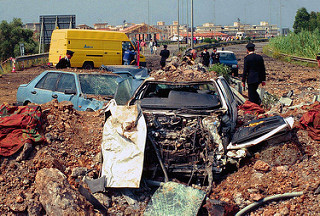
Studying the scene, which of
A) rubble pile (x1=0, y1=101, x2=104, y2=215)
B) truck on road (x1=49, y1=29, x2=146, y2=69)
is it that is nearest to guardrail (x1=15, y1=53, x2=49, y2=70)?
truck on road (x1=49, y1=29, x2=146, y2=69)

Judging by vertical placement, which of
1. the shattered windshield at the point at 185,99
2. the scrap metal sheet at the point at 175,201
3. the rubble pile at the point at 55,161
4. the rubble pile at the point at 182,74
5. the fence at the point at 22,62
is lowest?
the scrap metal sheet at the point at 175,201

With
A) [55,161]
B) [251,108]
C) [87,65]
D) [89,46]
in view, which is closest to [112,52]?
[89,46]

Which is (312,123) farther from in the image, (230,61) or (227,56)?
(227,56)

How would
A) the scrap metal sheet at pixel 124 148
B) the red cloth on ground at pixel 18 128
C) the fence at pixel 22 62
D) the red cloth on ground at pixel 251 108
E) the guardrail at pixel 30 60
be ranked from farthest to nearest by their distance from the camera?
the guardrail at pixel 30 60 < the fence at pixel 22 62 < the red cloth on ground at pixel 251 108 < the red cloth on ground at pixel 18 128 < the scrap metal sheet at pixel 124 148

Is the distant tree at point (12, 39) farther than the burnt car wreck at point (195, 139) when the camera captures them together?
Yes

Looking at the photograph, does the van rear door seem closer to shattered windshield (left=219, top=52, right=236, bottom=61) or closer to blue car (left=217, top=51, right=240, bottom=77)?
blue car (left=217, top=51, right=240, bottom=77)

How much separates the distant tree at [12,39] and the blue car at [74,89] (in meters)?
37.5

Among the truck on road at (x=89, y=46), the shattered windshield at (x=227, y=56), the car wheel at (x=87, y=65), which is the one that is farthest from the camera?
the shattered windshield at (x=227, y=56)

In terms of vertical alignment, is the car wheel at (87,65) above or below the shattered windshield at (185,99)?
above

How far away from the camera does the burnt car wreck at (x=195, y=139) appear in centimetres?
627

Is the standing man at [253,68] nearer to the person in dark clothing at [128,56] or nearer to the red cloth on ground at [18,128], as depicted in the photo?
the red cloth on ground at [18,128]

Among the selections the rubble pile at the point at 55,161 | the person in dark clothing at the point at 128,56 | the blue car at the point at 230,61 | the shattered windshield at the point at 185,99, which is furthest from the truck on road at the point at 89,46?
the shattered windshield at the point at 185,99

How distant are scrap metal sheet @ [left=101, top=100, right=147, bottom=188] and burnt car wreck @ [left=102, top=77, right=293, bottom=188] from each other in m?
0.08

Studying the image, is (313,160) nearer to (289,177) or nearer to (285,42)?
(289,177)
